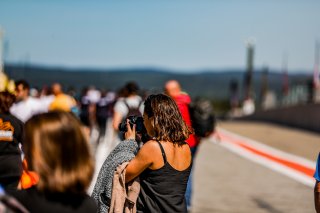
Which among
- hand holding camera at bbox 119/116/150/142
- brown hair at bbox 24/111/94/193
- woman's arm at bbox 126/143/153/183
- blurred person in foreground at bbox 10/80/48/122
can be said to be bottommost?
blurred person in foreground at bbox 10/80/48/122

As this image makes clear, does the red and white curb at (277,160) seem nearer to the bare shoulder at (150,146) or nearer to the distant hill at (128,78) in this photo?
the distant hill at (128,78)

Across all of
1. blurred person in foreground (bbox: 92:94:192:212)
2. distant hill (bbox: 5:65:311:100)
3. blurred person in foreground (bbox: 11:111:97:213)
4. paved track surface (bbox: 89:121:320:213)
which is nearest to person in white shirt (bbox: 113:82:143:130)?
paved track surface (bbox: 89:121:320:213)

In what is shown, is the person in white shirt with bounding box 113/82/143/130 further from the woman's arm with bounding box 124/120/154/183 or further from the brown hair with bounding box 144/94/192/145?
the woman's arm with bounding box 124/120/154/183

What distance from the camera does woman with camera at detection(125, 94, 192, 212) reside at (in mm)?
4473

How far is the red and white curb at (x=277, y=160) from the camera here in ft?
47.9

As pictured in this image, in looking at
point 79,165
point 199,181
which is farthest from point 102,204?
point 199,181

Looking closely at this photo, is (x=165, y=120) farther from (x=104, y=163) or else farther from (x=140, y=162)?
(x=104, y=163)

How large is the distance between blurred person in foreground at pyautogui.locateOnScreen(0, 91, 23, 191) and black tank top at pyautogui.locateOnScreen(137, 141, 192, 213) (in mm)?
1435

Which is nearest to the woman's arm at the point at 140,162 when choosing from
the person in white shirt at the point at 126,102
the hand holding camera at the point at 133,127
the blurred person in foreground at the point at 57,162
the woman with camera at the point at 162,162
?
the woman with camera at the point at 162,162

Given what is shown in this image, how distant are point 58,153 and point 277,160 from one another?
15717mm

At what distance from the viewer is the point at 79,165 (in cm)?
296

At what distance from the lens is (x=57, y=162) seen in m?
2.92

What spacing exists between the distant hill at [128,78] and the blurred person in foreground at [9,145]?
23.5m

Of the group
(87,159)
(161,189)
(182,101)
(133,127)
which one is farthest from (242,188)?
(87,159)
